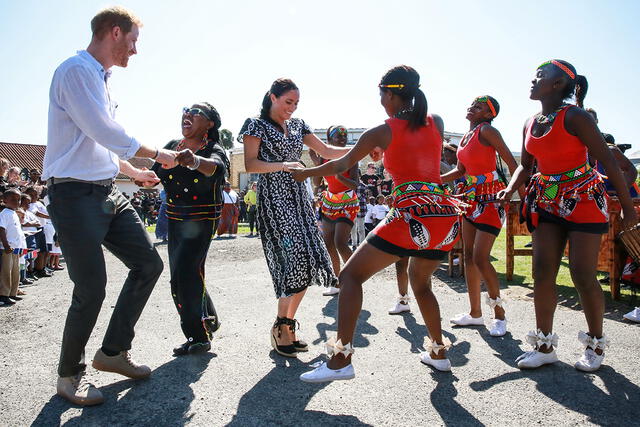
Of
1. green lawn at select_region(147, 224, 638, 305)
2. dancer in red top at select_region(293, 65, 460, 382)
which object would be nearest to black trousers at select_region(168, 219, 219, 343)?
dancer in red top at select_region(293, 65, 460, 382)

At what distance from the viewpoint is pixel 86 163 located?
9.51ft

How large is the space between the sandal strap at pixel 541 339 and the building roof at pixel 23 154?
51.2m

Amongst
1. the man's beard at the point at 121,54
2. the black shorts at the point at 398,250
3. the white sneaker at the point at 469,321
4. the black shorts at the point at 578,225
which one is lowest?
the white sneaker at the point at 469,321

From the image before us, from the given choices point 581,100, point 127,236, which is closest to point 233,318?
point 127,236

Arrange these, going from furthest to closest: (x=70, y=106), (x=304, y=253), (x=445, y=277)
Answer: (x=445, y=277) < (x=304, y=253) < (x=70, y=106)

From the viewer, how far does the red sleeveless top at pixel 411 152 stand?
3.02m

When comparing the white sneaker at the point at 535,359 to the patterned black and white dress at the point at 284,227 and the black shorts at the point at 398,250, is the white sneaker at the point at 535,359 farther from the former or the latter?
the patterned black and white dress at the point at 284,227

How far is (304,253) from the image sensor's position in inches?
147

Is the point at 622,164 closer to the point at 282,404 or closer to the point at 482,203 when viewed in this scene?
the point at 482,203

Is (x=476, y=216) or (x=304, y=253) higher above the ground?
(x=476, y=216)

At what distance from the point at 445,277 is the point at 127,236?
18.9ft

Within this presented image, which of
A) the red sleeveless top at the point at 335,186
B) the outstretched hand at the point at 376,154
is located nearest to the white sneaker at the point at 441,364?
the outstretched hand at the point at 376,154

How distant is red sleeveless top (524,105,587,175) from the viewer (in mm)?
3338

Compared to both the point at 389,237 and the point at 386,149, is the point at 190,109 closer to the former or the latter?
the point at 386,149
